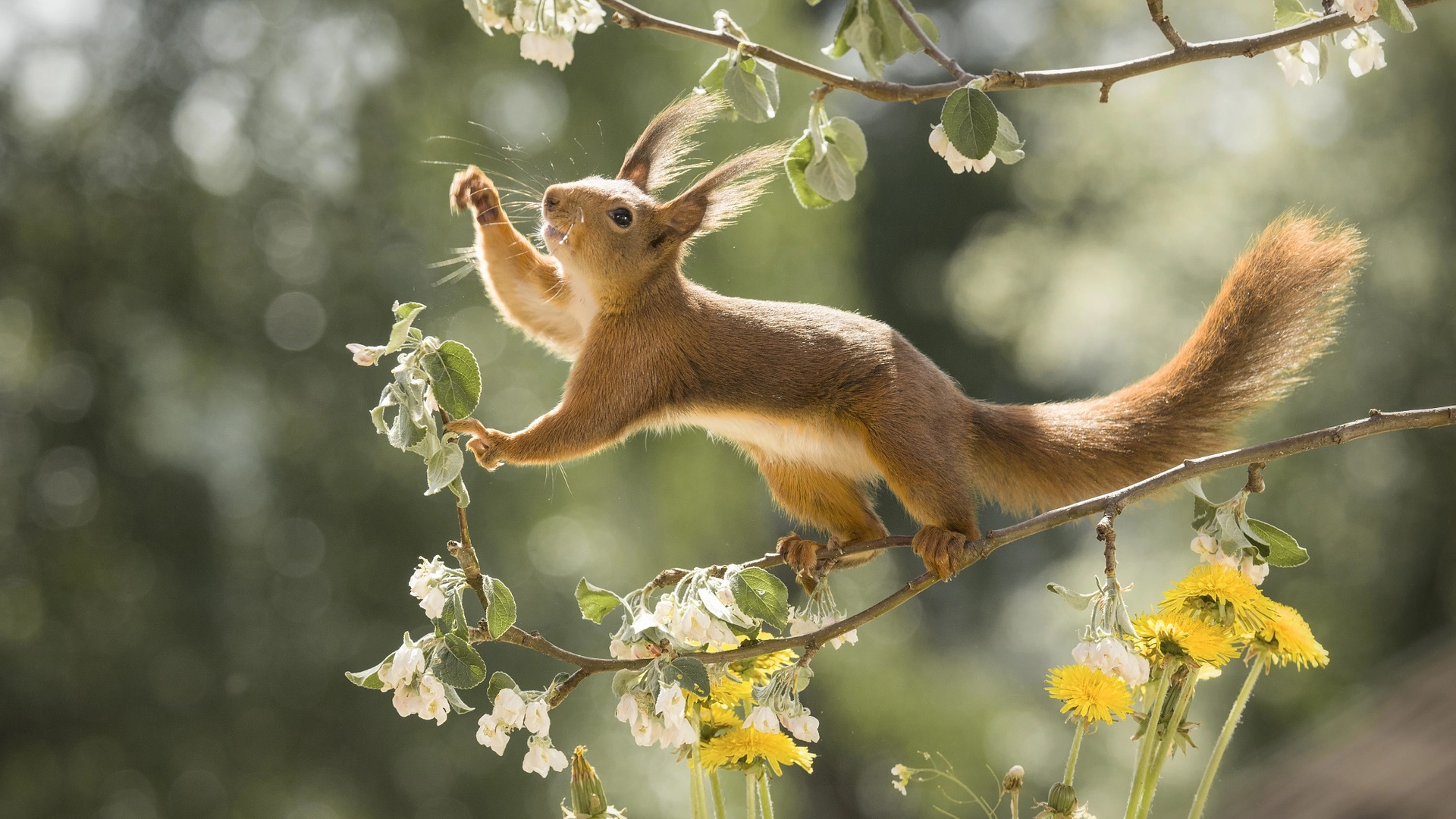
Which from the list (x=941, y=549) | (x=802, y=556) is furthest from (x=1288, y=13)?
(x=802, y=556)

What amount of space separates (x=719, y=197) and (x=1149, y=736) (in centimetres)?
67

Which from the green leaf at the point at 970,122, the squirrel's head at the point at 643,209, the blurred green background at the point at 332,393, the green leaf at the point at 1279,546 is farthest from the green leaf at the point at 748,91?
the blurred green background at the point at 332,393

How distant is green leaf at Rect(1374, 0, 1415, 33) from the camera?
0.77 meters

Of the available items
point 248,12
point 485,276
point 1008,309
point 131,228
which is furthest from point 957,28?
point 485,276

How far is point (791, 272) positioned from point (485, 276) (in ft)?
8.09

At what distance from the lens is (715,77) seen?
2.76 ft

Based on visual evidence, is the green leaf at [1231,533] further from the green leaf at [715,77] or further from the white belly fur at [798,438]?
the green leaf at [715,77]

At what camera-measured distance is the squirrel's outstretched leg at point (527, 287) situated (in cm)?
132

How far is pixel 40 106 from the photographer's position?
327 centimetres

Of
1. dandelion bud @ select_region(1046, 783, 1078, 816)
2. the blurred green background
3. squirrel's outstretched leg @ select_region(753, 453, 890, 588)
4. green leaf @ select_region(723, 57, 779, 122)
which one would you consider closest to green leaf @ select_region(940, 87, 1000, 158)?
green leaf @ select_region(723, 57, 779, 122)

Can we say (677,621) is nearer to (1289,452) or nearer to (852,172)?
(852,172)

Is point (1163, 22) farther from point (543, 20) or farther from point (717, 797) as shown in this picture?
point (717, 797)

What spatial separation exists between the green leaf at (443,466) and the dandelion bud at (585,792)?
0.66 ft

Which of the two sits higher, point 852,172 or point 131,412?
point 852,172
